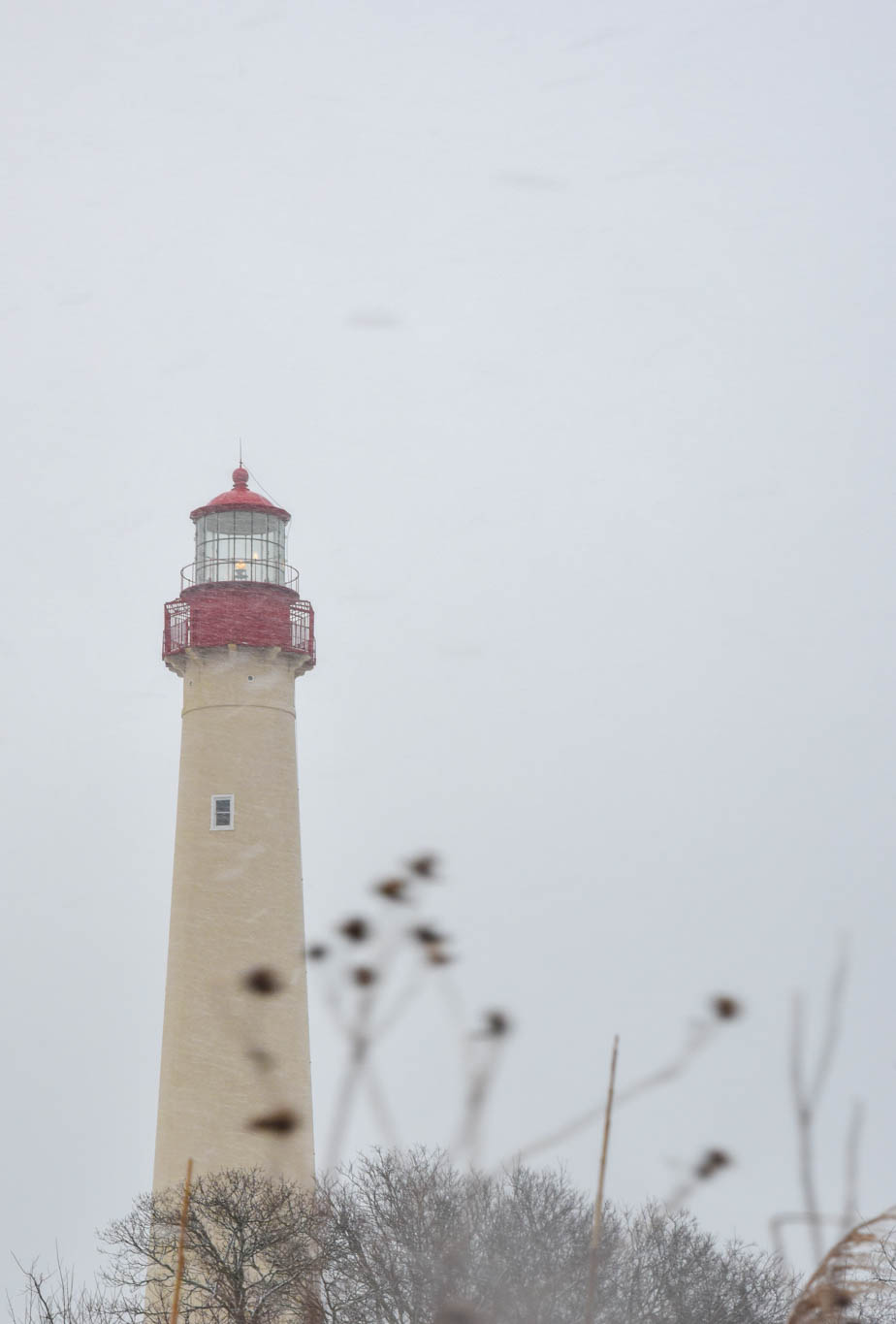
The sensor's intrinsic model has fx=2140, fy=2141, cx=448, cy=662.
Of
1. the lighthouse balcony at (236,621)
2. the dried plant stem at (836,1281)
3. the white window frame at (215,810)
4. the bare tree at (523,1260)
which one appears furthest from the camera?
the lighthouse balcony at (236,621)

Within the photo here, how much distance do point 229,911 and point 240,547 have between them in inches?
287

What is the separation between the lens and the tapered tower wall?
36906 mm

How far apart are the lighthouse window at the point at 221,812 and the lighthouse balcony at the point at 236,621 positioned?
2976mm

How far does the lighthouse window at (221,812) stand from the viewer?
125 feet

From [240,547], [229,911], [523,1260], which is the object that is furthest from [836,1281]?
[240,547]

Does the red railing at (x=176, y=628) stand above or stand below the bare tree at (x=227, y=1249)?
above

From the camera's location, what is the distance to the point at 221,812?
38.0 m

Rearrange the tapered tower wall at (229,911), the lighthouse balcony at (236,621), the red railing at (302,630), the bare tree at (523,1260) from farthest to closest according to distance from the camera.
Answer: the red railing at (302,630) < the lighthouse balcony at (236,621) < the tapered tower wall at (229,911) < the bare tree at (523,1260)

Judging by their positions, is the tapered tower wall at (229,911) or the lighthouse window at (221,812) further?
the lighthouse window at (221,812)

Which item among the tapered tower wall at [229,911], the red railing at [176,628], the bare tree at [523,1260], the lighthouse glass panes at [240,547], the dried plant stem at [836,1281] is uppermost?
the lighthouse glass panes at [240,547]

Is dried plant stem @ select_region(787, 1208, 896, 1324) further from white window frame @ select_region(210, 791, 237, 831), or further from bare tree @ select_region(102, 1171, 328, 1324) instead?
white window frame @ select_region(210, 791, 237, 831)

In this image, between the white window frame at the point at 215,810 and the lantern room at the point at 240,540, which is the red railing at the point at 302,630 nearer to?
the lantern room at the point at 240,540

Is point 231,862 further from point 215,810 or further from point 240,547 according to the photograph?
point 240,547

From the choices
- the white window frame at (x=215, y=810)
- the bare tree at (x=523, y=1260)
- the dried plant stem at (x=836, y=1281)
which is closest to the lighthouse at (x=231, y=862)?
the white window frame at (x=215, y=810)
